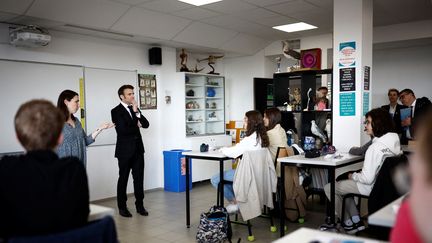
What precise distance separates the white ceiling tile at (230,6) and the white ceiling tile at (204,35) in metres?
0.79

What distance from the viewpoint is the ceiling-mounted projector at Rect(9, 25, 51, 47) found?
4426 mm

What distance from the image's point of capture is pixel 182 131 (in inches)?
263

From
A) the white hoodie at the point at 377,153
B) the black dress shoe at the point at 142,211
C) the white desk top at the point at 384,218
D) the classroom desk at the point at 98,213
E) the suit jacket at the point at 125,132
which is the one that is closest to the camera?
the white desk top at the point at 384,218

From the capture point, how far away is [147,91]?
6402mm

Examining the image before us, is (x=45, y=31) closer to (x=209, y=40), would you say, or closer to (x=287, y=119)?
(x=209, y=40)

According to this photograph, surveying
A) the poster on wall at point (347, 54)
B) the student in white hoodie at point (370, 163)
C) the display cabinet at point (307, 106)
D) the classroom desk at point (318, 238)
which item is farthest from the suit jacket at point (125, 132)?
the classroom desk at point (318, 238)

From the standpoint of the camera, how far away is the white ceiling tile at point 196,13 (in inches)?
210

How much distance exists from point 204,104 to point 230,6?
2.64 m

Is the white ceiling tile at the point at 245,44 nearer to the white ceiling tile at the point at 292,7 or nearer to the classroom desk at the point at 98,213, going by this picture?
the white ceiling tile at the point at 292,7

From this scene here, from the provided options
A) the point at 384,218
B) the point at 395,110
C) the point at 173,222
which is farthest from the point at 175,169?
the point at 384,218

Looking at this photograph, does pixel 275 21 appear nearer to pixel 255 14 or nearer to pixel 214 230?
pixel 255 14

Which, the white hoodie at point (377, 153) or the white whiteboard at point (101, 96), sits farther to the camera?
the white whiteboard at point (101, 96)

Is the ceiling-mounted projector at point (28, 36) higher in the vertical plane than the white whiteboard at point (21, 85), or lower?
higher

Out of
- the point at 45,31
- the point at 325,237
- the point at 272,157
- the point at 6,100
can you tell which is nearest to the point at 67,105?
the point at 6,100
